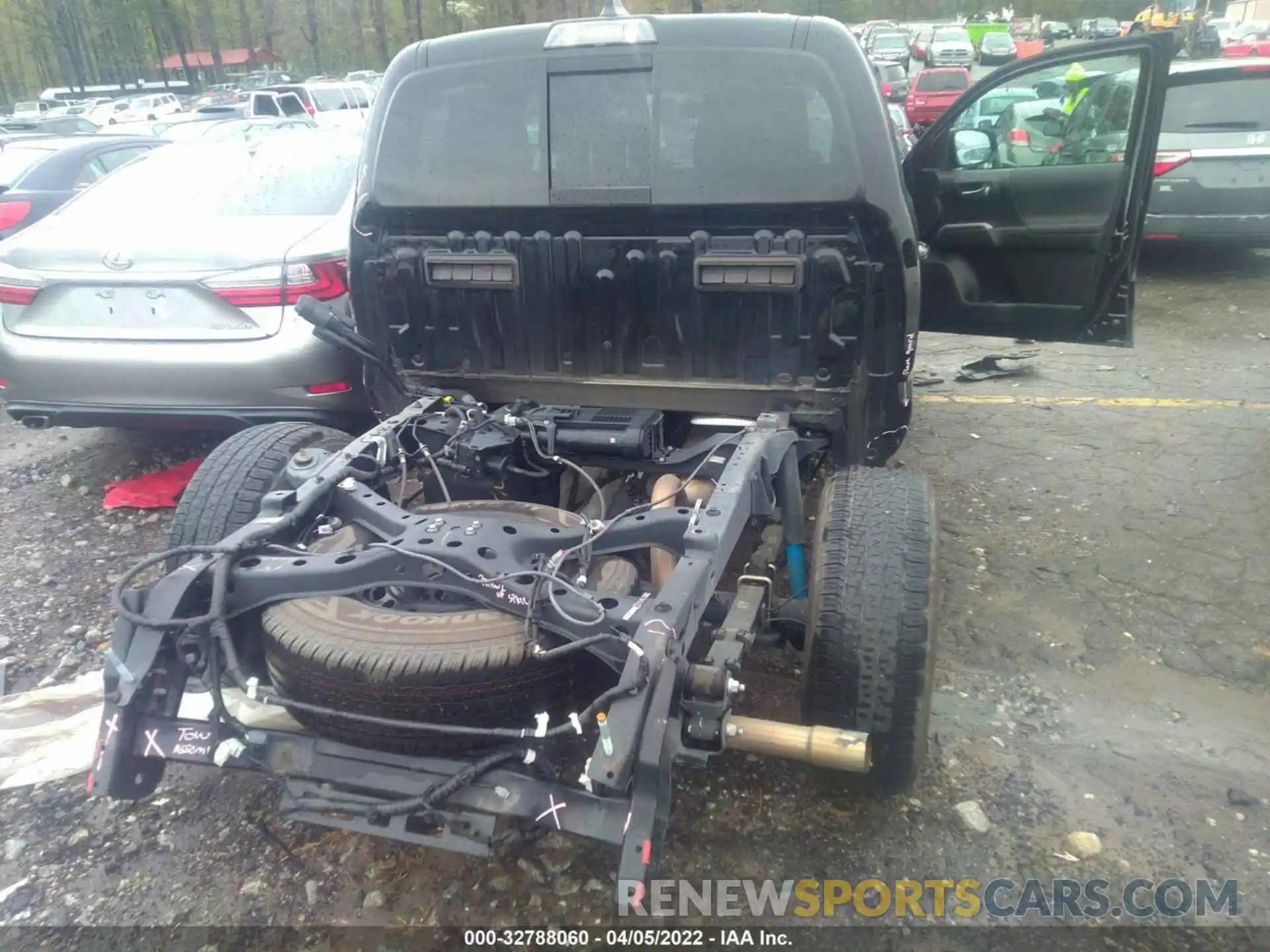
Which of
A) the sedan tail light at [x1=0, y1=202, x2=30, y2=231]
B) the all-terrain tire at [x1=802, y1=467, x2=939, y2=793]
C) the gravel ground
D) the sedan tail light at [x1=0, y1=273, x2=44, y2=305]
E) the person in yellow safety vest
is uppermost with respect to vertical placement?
the person in yellow safety vest

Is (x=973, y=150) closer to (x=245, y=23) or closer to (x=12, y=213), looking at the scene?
(x=12, y=213)

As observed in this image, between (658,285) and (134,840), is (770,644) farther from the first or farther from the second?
(134,840)

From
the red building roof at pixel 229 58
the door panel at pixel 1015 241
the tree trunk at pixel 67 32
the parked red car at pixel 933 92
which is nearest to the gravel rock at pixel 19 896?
the door panel at pixel 1015 241

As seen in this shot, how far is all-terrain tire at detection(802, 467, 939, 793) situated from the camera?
2.39 metres

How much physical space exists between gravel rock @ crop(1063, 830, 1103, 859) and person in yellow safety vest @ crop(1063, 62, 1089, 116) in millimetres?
3156

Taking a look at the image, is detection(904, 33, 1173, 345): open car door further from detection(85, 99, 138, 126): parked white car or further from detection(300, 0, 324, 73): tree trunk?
detection(300, 0, 324, 73): tree trunk

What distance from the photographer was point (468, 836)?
2.04 metres

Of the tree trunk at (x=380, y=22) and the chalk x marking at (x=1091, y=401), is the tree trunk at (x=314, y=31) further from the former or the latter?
the chalk x marking at (x=1091, y=401)

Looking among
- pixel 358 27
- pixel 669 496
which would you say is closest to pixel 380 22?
pixel 358 27

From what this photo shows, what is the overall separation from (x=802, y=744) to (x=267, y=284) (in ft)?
10.8

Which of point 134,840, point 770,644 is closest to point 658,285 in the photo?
point 770,644

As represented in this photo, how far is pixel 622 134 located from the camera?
306cm

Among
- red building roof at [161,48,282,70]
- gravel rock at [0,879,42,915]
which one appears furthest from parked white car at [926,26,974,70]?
red building roof at [161,48,282,70]

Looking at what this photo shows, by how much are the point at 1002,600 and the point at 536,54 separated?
280cm
